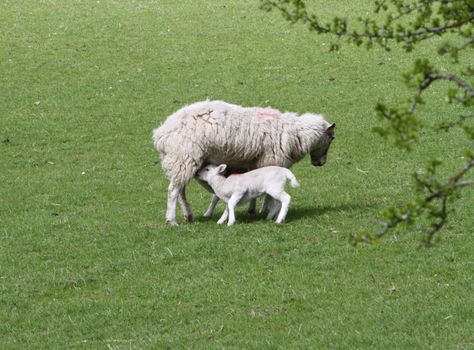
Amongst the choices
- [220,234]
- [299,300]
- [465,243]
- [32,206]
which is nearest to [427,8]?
[299,300]

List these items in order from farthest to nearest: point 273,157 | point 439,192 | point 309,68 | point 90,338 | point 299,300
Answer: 1. point 309,68
2. point 273,157
3. point 299,300
4. point 90,338
5. point 439,192

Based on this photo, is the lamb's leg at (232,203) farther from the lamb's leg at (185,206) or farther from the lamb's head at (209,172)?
the lamb's leg at (185,206)

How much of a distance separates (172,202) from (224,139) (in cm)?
110

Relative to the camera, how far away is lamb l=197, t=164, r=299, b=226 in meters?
12.1

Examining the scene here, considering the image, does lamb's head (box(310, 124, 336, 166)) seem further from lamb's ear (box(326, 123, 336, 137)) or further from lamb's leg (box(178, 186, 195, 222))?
lamb's leg (box(178, 186, 195, 222))

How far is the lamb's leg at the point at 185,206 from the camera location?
1266 cm

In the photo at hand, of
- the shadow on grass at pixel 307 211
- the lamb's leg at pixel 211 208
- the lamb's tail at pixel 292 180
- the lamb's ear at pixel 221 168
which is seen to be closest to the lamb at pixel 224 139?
the lamb's ear at pixel 221 168

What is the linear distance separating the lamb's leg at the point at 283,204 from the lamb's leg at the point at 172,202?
140cm

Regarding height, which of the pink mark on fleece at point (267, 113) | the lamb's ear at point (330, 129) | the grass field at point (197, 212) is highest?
the pink mark on fleece at point (267, 113)

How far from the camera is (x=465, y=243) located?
10781 mm

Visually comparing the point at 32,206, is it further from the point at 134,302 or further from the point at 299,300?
the point at 299,300

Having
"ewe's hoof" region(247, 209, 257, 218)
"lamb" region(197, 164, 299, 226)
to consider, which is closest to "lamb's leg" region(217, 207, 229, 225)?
"lamb" region(197, 164, 299, 226)

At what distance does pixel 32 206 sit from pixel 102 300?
16.4 ft

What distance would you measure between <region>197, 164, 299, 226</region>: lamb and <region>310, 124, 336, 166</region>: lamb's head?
1.54 m
